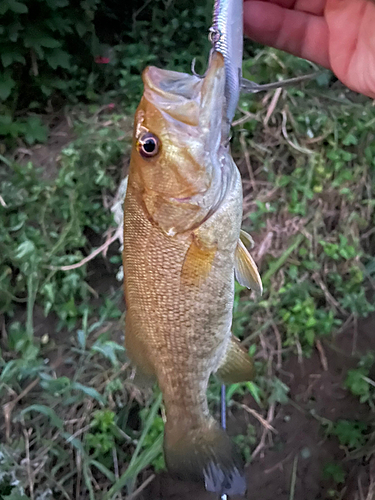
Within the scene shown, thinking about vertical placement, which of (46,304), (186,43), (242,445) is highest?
(186,43)

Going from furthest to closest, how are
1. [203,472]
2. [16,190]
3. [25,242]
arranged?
[16,190] → [25,242] → [203,472]

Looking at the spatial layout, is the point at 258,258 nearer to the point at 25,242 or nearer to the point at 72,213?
the point at 72,213

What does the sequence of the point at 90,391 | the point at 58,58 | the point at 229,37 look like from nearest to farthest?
the point at 229,37 → the point at 90,391 → the point at 58,58

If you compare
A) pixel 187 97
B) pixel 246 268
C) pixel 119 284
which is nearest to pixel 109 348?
pixel 119 284

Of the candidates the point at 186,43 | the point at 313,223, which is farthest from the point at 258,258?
the point at 186,43

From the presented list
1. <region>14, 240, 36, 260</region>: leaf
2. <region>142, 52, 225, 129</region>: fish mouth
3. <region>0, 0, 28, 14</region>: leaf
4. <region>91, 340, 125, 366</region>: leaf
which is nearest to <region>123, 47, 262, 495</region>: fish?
<region>142, 52, 225, 129</region>: fish mouth

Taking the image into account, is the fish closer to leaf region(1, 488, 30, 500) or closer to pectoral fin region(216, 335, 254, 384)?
pectoral fin region(216, 335, 254, 384)

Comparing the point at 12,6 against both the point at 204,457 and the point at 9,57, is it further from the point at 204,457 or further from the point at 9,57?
the point at 204,457
